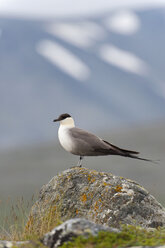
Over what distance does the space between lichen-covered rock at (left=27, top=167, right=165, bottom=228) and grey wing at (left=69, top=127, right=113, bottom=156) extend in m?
0.54

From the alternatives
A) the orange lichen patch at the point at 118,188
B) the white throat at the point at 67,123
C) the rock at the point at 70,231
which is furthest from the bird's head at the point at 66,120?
the rock at the point at 70,231

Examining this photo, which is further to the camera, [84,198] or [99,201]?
[84,198]

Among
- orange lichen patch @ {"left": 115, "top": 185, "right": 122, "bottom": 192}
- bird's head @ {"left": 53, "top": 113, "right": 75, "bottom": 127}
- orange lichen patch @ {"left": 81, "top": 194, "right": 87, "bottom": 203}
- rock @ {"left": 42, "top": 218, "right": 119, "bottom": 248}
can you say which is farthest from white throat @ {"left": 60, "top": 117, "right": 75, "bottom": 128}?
rock @ {"left": 42, "top": 218, "right": 119, "bottom": 248}

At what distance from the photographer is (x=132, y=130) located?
118500mm

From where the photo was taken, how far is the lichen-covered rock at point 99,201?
31.9ft

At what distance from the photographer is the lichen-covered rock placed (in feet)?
31.9

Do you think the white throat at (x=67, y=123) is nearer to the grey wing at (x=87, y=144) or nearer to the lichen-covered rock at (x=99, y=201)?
the grey wing at (x=87, y=144)

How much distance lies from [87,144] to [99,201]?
1.21 metres

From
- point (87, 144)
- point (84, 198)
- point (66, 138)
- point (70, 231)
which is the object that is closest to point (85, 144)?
point (87, 144)

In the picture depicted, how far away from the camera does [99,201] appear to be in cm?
988

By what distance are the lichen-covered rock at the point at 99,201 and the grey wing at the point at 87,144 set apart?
543 millimetres

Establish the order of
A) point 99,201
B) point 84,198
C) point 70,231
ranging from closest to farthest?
point 70,231, point 99,201, point 84,198

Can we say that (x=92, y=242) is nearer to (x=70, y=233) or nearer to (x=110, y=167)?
(x=70, y=233)

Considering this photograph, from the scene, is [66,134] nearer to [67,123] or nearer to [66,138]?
[66,138]
